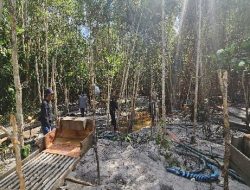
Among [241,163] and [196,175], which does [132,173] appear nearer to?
[196,175]

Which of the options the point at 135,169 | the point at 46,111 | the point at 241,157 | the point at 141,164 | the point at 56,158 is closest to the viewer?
the point at 241,157

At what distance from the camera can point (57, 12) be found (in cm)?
2219

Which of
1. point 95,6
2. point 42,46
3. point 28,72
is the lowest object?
point 28,72

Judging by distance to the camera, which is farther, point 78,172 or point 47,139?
point 47,139

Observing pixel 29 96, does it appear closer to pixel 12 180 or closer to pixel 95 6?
pixel 95 6

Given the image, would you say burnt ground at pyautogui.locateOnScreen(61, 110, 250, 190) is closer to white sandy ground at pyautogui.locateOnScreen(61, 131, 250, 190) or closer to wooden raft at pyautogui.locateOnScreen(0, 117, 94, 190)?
white sandy ground at pyautogui.locateOnScreen(61, 131, 250, 190)

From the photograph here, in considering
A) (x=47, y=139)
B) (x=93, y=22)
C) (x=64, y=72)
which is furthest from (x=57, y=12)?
(x=47, y=139)

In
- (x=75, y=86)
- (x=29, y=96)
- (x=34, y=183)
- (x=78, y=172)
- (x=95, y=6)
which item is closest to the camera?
(x=34, y=183)

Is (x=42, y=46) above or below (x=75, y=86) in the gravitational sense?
above

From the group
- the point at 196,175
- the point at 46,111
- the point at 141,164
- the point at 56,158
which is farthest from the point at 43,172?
the point at 196,175

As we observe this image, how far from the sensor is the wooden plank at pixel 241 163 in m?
7.86

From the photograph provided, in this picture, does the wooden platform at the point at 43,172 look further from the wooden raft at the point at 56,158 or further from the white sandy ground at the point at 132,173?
the white sandy ground at the point at 132,173

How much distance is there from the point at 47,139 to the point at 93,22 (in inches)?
416

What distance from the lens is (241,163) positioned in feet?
26.5
